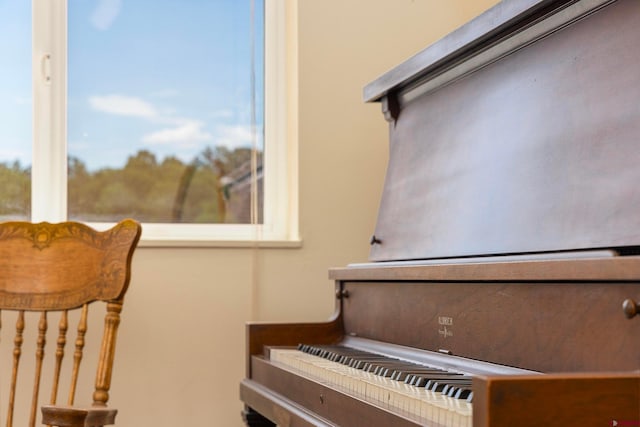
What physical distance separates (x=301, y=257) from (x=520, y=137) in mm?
1416

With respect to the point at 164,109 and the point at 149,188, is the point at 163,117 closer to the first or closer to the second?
the point at 164,109

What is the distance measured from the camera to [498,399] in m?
1.01

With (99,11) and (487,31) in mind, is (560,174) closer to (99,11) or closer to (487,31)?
(487,31)

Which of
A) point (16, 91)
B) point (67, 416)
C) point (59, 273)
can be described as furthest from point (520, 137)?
point (16, 91)

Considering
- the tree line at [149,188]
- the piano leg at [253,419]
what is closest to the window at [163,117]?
the tree line at [149,188]

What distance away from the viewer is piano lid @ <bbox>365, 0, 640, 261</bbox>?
1.44 m

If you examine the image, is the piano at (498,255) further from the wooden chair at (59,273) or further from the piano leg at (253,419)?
the wooden chair at (59,273)

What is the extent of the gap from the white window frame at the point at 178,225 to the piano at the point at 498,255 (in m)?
0.73

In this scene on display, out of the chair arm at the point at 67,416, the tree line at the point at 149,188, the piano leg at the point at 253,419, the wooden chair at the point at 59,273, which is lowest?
the piano leg at the point at 253,419

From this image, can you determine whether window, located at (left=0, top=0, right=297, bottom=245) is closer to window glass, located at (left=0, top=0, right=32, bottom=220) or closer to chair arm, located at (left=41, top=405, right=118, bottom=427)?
window glass, located at (left=0, top=0, right=32, bottom=220)

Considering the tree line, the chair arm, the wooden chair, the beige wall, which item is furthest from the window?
the chair arm

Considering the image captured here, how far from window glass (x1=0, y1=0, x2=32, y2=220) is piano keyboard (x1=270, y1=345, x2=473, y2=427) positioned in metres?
1.32

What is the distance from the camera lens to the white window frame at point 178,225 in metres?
3.00

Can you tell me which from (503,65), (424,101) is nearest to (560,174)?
(503,65)
